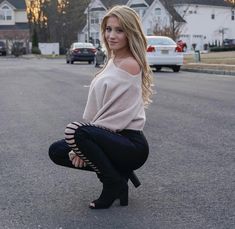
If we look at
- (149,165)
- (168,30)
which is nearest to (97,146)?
(149,165)

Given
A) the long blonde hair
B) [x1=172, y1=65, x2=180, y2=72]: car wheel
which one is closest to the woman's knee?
the long blonde hair

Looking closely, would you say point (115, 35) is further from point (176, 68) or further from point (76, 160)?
point (176, 68)

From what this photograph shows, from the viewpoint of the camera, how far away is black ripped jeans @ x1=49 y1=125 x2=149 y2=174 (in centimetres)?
418

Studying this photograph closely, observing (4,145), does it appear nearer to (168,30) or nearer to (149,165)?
(149,165)

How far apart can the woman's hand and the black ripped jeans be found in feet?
0.14

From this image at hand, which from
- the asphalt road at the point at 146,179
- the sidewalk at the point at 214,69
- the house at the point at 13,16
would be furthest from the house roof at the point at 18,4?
the asphalt road at the point at 146,179

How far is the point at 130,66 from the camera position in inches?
169

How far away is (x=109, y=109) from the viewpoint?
4234 mm

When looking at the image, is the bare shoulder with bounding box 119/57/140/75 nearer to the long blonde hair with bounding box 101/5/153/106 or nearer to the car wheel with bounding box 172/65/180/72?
the long blonde hair with bounding box 101/5/153/106

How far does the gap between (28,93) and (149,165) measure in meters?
9.41

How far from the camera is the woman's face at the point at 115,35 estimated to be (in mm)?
4312

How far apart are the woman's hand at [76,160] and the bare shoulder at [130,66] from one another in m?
0.75

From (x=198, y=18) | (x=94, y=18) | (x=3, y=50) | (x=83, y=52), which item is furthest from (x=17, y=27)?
(x=83, y=52)

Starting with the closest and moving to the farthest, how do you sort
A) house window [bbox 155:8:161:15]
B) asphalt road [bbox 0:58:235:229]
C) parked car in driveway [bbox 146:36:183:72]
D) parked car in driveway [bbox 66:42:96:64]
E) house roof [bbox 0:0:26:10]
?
1. asphalt road [bbox 0:58:235:229]
2. parked car in driveway [bbox 146:36:183:72]
3. parked car in driveway [bbox 66:42:96:64]
4. house window [bbox 155:8:161:15]
5. house roof [bbox 0:0:26:10]
